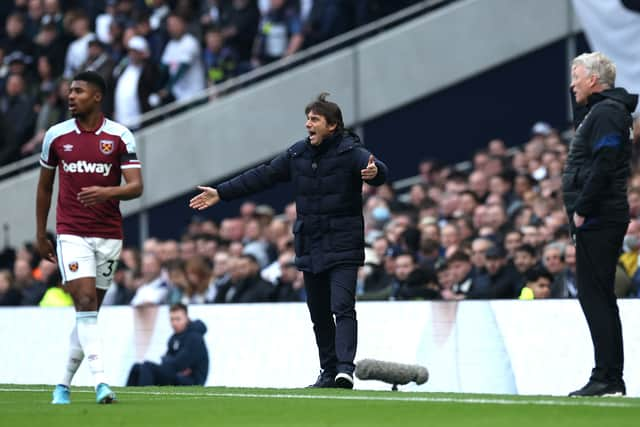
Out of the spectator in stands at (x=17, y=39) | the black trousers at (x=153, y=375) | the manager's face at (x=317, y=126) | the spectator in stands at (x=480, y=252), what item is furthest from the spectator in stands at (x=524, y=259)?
the spectator in stands at (x=17, y=39)

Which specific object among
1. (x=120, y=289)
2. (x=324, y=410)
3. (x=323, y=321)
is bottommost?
(x=324, y=410)

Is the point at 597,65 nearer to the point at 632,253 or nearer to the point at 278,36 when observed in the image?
the point at 632,253

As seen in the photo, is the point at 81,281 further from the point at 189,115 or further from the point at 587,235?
the point at 189,115

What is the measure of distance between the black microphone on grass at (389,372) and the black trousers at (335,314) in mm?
158

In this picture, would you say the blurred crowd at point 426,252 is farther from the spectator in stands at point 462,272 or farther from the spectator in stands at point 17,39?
the spectator in stands at point 17,39

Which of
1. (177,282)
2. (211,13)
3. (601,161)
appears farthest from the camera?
(211,13)

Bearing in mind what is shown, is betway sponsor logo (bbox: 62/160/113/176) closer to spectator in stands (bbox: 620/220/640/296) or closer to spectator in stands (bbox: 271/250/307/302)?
spectator in stands (bbox: 620/220/640/296)

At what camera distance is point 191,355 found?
52.5ft

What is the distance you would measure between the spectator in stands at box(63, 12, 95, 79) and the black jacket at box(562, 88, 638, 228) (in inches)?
590

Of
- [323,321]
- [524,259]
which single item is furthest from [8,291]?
[323,321]

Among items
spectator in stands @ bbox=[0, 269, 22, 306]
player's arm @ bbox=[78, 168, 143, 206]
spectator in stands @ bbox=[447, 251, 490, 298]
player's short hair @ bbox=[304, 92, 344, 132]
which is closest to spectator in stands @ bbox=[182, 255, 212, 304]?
spectator in stands @ bbox=[0, 269, 22, 306]

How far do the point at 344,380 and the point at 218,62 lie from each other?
13034mm

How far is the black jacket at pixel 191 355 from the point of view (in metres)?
15.9

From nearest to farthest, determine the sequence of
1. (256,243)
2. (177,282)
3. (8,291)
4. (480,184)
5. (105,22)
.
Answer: (177,282)
(480,184)
(256,243)
(8,291)
(105,22)
